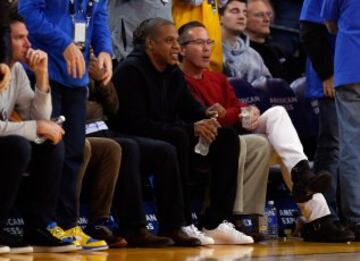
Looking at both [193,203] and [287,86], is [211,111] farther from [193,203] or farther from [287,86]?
[287,86]

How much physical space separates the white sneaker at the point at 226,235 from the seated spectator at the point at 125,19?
4.70 ft

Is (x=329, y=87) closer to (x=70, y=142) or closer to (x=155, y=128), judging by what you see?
(x=155, y=128)

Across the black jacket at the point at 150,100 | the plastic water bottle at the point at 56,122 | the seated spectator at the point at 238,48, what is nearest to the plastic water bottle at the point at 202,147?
the black jacket at the point at 150,100

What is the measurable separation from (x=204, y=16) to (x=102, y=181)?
2235 millimetres

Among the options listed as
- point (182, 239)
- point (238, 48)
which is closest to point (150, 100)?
point (182, 239)

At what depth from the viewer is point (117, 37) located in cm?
714

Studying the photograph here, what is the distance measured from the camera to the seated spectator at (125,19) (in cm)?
712

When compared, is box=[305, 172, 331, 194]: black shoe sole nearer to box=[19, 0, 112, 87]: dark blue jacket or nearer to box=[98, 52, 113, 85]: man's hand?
box=[98, 52, 113, 85]: man's hand

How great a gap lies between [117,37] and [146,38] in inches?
18.7

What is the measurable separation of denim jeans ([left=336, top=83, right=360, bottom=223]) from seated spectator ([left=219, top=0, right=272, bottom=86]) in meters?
1.45

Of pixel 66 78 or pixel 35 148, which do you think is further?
pixel 66 78

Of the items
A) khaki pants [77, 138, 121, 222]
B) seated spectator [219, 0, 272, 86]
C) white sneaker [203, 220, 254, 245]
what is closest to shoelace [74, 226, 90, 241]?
khaki pants [77, 138, 121, 222]

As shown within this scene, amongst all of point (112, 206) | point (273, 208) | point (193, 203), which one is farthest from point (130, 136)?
point (273, 208)

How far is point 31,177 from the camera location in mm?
5516
